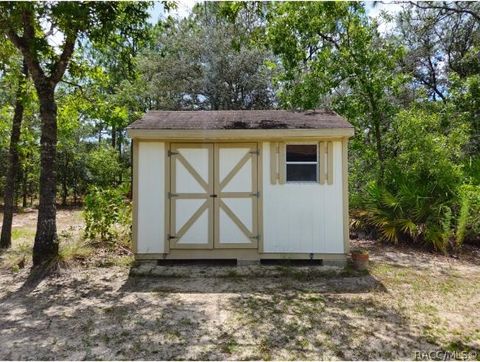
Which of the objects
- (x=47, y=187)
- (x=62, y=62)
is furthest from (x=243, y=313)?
(x=62, y=62)

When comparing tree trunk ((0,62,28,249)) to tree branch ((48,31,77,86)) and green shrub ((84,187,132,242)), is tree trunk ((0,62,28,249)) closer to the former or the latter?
green shrub ((84,187,132,242))

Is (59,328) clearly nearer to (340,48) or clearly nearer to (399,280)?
(399,280)

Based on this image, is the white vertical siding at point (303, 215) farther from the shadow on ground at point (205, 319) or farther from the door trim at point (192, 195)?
the door trim at point (192, 195)

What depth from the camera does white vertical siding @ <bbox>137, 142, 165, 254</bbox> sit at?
20.3 feet

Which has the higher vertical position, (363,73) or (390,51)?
(390,51)

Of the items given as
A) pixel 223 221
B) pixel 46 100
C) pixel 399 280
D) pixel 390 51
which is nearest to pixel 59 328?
pixel 223 221

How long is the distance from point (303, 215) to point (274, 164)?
104cm

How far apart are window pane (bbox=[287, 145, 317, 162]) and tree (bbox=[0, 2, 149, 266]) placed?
130 inches

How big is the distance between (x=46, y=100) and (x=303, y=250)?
5104 millimetres

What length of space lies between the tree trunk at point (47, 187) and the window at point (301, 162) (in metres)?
4.06

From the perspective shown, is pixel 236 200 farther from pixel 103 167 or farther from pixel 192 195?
pixel 103 167

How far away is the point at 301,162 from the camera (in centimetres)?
624

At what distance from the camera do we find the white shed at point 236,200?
6180mm

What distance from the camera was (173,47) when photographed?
16.3 m
